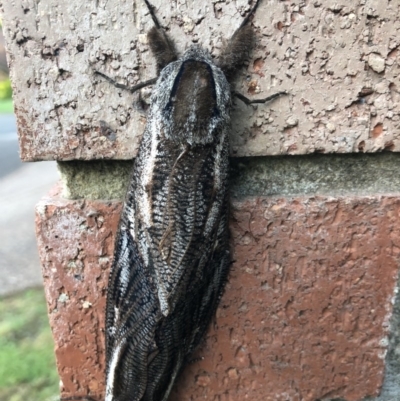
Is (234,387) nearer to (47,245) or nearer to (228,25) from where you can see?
(47,245)

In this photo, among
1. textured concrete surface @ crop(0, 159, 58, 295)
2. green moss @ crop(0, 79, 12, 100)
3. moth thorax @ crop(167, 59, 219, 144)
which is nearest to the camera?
moth thorax @ crop(167, 59, 219, 144)

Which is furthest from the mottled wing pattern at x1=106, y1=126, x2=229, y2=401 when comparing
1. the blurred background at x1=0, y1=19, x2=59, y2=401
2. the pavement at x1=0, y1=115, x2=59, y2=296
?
the pavement at x1=0, y1=115, x2=59, y2=296

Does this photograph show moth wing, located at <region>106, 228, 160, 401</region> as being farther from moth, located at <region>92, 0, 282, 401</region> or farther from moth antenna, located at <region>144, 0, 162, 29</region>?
moth antenna, located at <region>144, 0, 162, 29</region>

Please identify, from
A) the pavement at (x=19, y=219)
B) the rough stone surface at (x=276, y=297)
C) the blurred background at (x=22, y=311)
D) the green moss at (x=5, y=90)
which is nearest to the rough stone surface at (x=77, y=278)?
the rough stone surface at (x=276, y=297)

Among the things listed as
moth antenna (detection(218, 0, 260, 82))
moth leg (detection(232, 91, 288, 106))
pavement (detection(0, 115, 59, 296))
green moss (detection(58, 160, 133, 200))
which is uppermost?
moth antenna (detection(218, 0, 260, 82))

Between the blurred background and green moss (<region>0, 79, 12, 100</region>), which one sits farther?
green moss (<region>0, 79, 12, 100</region>)

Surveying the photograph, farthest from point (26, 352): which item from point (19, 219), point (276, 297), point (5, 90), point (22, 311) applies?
point (5, 90)

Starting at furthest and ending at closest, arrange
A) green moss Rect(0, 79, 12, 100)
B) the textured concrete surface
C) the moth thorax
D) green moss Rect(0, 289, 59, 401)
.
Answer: green moss Rect(0, 79, 12, 100)
the textured concrete surface
green moss Rect(0, 289, 59, 401)
the moth thorax

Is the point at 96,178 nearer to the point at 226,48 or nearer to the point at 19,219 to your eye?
the point at 226,48
